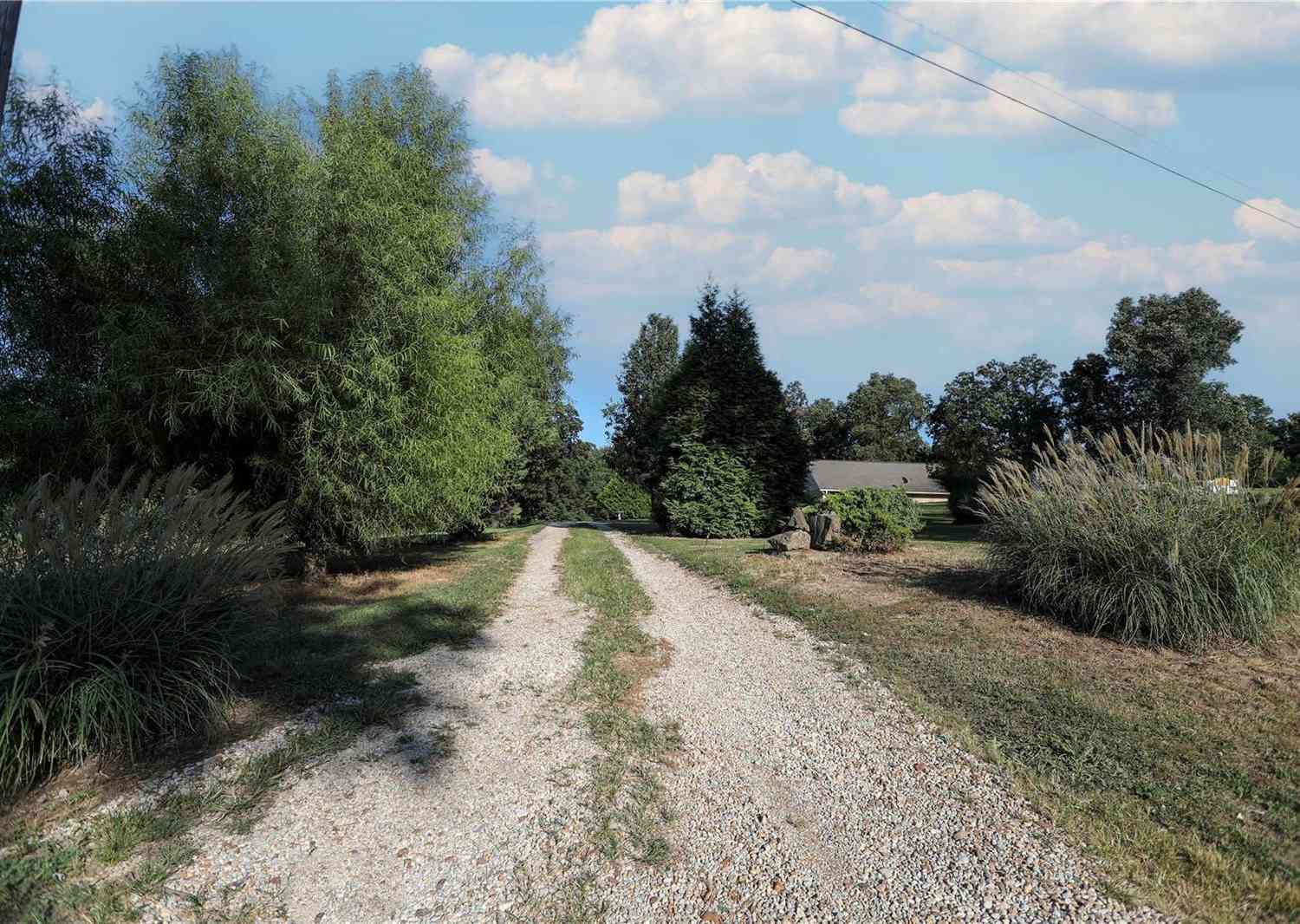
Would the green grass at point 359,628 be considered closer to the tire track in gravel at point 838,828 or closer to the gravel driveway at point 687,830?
the gravel driveway at point 687,830

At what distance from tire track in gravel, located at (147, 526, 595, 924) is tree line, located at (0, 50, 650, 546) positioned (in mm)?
4751

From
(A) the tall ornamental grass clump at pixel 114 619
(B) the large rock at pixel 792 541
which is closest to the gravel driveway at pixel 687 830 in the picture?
(A) the tall ornamental grass clump at pixel 114 619

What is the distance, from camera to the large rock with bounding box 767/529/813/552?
12336 millimetres

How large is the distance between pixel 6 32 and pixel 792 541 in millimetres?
11473

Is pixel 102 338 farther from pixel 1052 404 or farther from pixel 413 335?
pixel 1052 404

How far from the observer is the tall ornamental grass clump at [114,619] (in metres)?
3.47

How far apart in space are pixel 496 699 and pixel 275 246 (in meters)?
6.25

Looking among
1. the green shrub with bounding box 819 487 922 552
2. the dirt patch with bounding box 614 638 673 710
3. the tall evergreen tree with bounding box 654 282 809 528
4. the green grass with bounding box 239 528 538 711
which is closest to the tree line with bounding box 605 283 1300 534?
the tall evergreen tree with bounding box 654 282 809 528

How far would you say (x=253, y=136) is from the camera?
8.28 meters

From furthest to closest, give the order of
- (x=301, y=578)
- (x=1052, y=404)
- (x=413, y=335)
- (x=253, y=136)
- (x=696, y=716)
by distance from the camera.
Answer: (x=1052, y=404) → (x=301, y=578) → (x=413, y=335) → (x=253, y=136) → (x=696, y=716)

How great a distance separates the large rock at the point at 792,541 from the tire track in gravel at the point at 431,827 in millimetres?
7997

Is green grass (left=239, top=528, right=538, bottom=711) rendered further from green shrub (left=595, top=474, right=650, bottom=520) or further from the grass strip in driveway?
green shrub (left=595, top=474, right=650, bottom=520)

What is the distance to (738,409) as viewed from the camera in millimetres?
19312

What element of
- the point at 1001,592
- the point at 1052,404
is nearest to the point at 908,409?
the point at 1052,404
